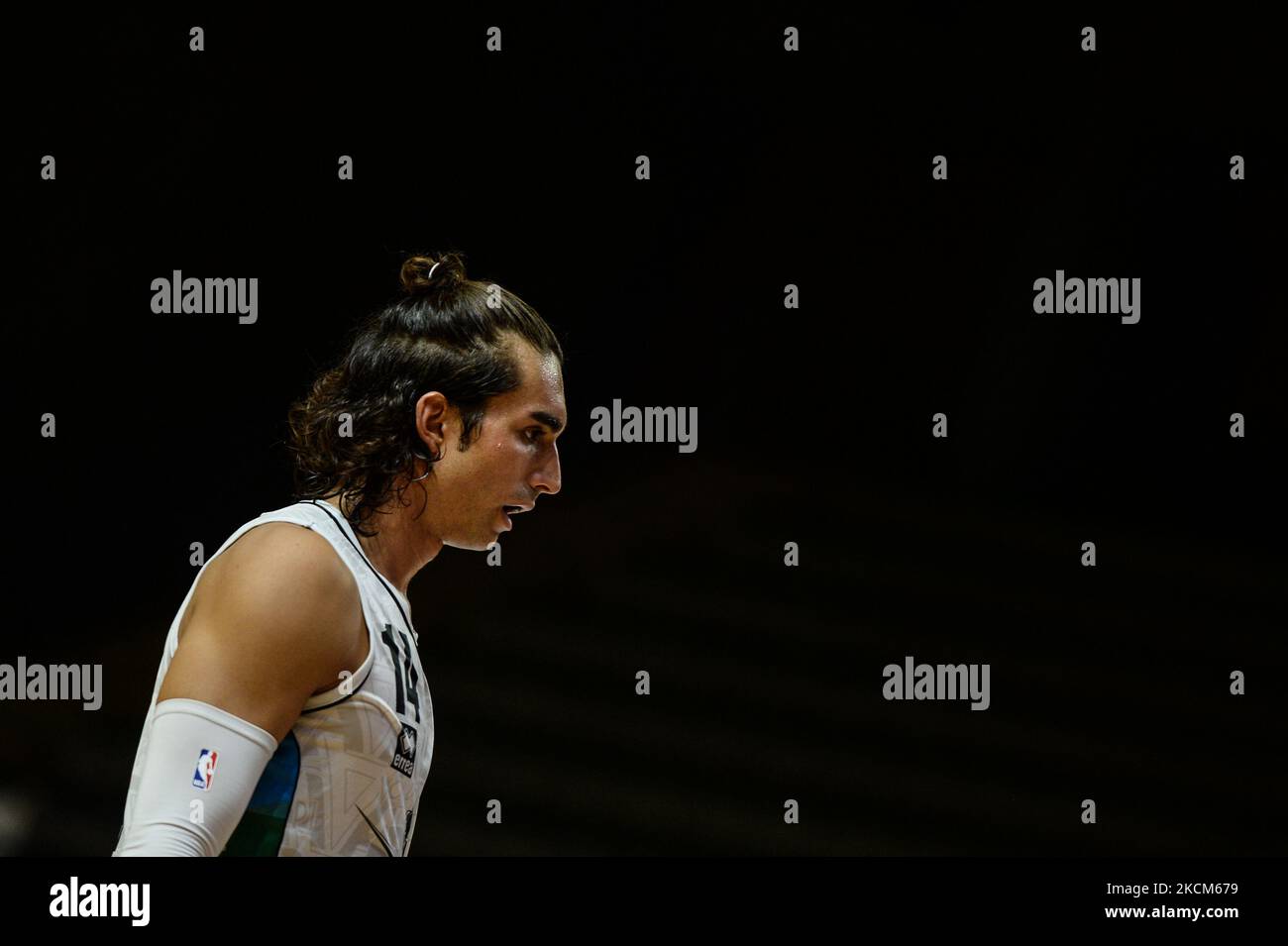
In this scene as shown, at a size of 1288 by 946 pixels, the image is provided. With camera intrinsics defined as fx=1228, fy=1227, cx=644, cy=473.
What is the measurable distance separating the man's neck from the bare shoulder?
309 mm

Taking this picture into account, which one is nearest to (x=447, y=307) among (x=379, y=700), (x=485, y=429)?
(x=485, y=429)

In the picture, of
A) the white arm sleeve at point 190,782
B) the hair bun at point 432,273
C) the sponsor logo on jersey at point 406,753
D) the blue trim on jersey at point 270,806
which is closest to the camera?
the white arm sleeve at point 190,782

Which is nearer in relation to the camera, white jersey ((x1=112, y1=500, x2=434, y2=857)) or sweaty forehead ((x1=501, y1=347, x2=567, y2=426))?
white jersey ((x1=112, y1=500, x2=434, y2=857))

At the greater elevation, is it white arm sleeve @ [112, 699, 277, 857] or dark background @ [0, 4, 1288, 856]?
dark background @ [0, 4, 1288, 856]

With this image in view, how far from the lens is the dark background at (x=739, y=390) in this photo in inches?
189

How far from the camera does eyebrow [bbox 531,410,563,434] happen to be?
94.4 inches

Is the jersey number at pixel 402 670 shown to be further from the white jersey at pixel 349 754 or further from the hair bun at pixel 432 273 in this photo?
the hair bun at pixel 432 273

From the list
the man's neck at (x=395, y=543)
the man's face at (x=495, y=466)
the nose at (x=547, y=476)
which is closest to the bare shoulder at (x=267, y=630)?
the man's neck at (x=395, y=543)

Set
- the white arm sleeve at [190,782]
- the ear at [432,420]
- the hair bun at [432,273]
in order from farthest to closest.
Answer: the hair bun at [432,273] < the ear at [432,420] < the white arm sleeve at [190,782]

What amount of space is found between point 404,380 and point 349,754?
0.79 m

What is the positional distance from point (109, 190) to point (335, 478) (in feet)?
10.2

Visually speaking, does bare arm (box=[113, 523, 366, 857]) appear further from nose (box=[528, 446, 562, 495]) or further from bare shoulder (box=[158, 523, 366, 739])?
nose (box=[528, 446, 562, 495])

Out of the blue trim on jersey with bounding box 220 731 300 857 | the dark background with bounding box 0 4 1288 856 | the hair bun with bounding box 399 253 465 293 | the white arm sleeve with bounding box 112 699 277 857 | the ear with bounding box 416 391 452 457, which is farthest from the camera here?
the dark background with bounding box 0 4 1288 856

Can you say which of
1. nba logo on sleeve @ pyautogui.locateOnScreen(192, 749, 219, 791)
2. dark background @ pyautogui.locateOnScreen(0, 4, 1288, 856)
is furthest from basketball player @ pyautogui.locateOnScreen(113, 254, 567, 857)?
dark background @ pyautogui.locateOnScreen(0, 4, 1288, 856)
